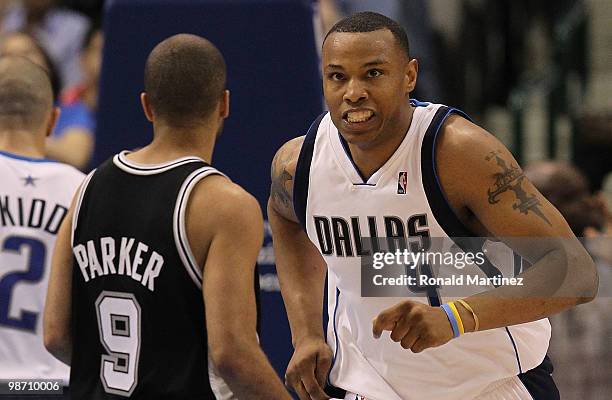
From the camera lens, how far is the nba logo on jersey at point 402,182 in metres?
3.69

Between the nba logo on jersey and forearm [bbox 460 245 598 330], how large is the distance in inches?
18.1

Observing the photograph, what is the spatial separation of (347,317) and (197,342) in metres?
0.52

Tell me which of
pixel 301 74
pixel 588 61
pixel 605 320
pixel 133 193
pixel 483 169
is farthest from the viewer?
pixel 588 61

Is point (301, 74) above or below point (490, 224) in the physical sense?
above

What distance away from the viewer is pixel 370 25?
3.65 metres

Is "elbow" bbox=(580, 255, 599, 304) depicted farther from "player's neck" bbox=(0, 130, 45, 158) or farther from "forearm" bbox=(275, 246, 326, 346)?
"player's neck" bbox=(0, 130, 45, 158)

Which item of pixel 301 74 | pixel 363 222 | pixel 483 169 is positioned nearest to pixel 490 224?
pixel 483 169

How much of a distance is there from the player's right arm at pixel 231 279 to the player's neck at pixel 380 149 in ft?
1.24

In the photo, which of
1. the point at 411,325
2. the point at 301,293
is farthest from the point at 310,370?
the point at 411,325

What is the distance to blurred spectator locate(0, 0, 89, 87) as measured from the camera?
820 cm

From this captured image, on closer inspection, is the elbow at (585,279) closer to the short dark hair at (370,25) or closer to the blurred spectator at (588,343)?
the short dark hair at (370,25)

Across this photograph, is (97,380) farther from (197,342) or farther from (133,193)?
(133,193)

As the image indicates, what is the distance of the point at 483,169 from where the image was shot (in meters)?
3.52

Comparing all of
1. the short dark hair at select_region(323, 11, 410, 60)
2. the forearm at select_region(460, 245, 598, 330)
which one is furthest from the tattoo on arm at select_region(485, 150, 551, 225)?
the short dark hair at select_region(323, 11, 410, 60)
